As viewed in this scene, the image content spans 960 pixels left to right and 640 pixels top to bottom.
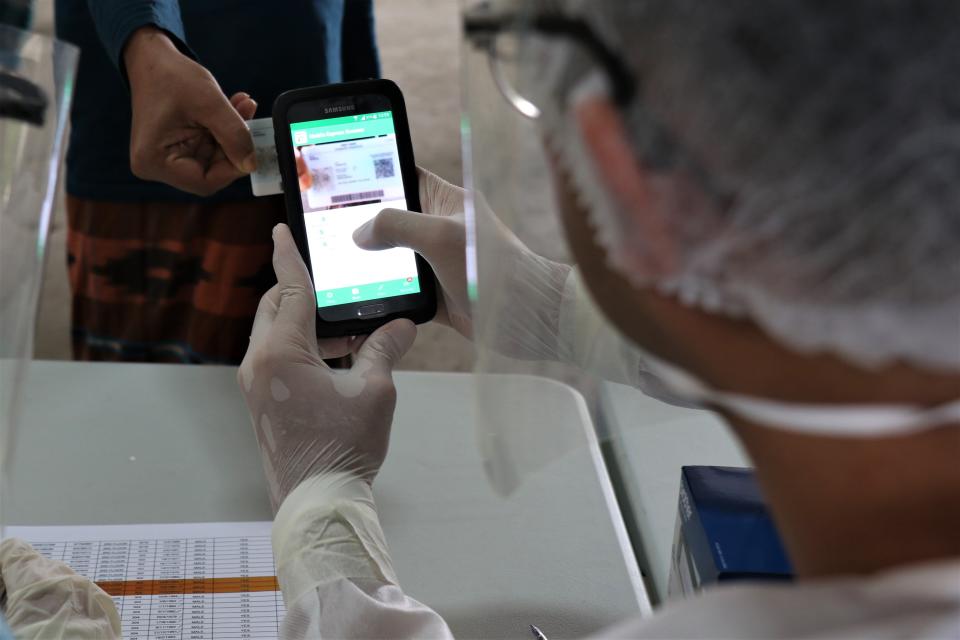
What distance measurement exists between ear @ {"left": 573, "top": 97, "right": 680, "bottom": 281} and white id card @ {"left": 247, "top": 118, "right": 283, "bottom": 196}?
625 mm

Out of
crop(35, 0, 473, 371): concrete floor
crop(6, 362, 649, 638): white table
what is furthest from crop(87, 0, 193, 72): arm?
crop(35, 0, 473, 371): concrete floor

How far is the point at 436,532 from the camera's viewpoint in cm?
87

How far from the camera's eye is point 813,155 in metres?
0.36

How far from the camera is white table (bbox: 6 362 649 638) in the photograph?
2.62 feet

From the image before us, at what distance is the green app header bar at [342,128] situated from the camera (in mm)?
943

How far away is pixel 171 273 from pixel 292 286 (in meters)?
0.49

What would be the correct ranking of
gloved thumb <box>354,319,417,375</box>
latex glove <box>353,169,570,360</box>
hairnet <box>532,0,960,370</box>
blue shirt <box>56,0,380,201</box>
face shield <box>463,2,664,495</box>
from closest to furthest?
hairnet <box>532,0,960,370</box>, face shield <box>463,2,664,495</box>, latex glove <box>353,169,570,360</box>, gloved thumb <box>354,319,417,375</box>, blue shirt <box>56,0,380,201</box>

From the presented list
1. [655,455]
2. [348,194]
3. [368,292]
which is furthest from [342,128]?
[655,455]

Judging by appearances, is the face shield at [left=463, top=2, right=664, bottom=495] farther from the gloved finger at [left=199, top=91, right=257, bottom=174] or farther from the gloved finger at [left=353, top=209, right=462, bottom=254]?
the gloved finger at [left=199, top=91, right=257, bottom=174]

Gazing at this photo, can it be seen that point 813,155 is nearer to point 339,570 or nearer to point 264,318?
point 339,570

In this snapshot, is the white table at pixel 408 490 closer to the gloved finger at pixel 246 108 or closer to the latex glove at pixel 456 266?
the latex glove at pixel 456 266

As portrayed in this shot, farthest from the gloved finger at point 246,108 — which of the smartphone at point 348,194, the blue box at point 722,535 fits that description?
the blue box at point 722,535

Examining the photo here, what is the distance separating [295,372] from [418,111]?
7.51 feet

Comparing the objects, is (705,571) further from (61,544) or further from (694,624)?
(61,544)
